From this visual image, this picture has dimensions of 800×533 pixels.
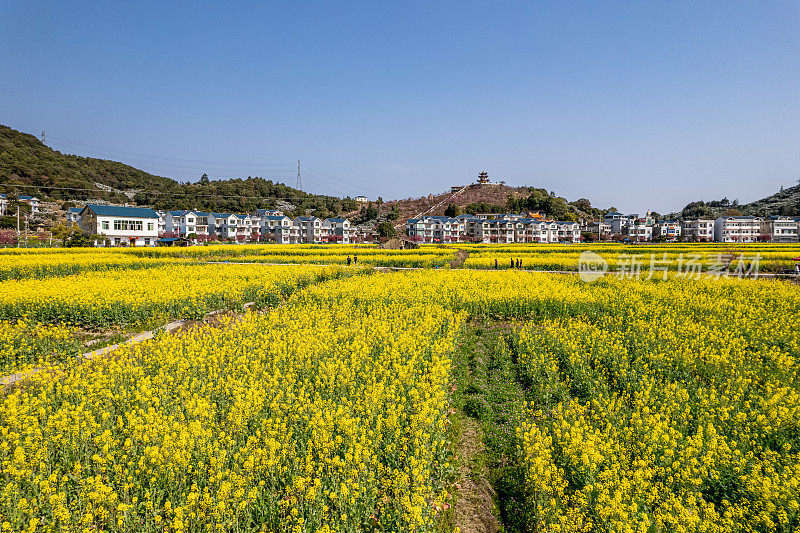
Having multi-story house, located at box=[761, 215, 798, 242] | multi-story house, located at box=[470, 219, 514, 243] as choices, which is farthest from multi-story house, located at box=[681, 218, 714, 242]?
multi-story house, located at box=[470, 219, 514, 243]

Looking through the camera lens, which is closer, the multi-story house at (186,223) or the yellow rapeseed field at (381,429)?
the yellow rapeseed field at (381,429)

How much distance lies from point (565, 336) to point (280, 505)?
9.69 m

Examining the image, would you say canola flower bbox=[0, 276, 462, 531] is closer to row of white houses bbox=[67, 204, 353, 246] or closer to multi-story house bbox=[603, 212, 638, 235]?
row of white houses bbox=[67, 204, 353, 246]

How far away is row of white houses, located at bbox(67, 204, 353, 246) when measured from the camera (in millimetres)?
64750

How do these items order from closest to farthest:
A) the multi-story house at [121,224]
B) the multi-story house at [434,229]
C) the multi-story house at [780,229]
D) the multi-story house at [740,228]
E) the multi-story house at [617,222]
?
the multi-story house at [121,224], the multi-story house at [780,229], the multi-story house at [740,228], the multi-story house at [434,229], the multi-story house at [617,222]

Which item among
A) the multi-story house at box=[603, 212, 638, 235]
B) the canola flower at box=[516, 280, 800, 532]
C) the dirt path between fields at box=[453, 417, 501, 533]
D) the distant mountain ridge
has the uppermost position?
the distant mountain ridge

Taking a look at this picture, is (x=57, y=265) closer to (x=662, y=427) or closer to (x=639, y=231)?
(x=662, y=427)

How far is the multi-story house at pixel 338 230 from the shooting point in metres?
109

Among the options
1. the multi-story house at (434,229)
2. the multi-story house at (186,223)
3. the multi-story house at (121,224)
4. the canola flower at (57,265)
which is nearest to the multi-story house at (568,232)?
the multi-story house at (434,229)

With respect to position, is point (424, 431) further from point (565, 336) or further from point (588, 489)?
point (565, 336)

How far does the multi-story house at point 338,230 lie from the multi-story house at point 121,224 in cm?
4851

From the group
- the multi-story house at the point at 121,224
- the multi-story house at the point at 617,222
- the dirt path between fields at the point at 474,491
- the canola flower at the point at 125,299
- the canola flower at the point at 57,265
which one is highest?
the multi-story house at the point at 617,222

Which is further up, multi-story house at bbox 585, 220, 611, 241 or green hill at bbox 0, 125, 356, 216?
green hill at bbox 0, 125, 356, 216

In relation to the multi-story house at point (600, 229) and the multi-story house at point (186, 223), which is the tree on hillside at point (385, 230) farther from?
the multi-story house at point (600, 229)
